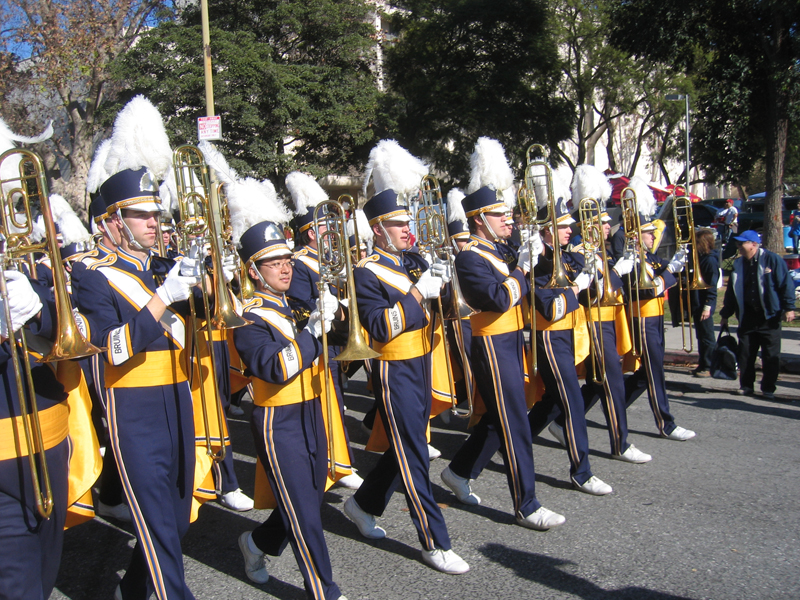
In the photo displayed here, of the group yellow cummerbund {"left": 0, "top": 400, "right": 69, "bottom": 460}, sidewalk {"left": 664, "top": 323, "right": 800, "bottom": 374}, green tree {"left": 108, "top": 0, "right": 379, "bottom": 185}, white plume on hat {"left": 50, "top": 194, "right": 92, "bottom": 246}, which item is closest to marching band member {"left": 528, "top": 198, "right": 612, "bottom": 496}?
yellow cummerbund {"left": 0, "top": 400, "right": 69, "bottom": 460}

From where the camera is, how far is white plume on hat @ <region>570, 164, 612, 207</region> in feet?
19.5

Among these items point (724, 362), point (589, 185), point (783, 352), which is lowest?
point (783, 352)

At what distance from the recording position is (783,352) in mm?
8852

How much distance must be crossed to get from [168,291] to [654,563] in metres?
2.72

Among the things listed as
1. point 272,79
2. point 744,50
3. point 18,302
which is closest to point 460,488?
point 18,302

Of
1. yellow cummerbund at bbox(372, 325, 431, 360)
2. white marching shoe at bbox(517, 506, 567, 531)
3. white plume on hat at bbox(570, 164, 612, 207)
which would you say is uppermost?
white plume on hat at bbox(570, 164, 612, 207)

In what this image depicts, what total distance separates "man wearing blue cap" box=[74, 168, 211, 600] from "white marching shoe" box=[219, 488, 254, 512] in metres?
1.49

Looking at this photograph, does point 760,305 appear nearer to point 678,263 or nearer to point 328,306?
point 678,263

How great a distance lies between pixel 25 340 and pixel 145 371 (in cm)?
73

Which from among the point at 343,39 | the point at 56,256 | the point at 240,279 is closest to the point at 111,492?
the point at 240,279

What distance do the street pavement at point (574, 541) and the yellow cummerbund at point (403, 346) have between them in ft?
3.58

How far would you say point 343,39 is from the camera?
58.5 ft

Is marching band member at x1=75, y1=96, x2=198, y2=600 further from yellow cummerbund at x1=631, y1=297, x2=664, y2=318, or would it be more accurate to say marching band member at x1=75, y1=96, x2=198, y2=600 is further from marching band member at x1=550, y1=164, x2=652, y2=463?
yellow cummerbund at x1=631, y1=297, x2=664, y2=318

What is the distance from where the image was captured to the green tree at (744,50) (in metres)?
15.4
